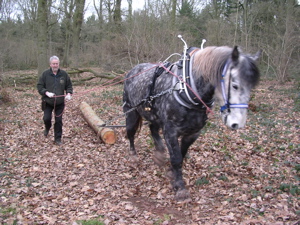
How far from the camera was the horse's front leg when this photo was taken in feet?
12.5

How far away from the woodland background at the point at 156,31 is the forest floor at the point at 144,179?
7.05 m

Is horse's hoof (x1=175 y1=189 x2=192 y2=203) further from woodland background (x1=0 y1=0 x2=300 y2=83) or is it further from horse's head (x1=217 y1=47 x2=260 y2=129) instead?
woodland background (x1=0 y1=0 x2=300 y2=83)

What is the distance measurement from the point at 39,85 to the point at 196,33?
62.9 ft

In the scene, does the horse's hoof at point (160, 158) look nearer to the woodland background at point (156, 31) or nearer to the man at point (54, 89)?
the man at point (54, 89)

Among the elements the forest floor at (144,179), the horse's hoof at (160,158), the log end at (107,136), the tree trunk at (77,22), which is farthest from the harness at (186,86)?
the tree trunk at (77,22)

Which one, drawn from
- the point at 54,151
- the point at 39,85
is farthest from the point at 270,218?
the point at 39,85

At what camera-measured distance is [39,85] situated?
6047 mm

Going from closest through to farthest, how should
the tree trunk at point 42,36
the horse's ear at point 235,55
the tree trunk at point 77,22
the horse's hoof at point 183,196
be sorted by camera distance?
the horse's ear at point 235,55 → the horse's hoof at point 183,196 → the tree trunk at point 42,36 → the tree trunk at point 77,22

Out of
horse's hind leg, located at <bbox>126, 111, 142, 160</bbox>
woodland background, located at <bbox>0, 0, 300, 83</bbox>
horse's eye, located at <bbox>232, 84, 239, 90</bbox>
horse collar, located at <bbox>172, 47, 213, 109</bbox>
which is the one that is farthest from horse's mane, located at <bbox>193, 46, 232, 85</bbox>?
woodland background, located at <bbox>0, 0, 300, 83</bbox>

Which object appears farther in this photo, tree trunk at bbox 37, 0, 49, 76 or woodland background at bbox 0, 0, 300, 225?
tree trunk at bbox 37, 0, 49, 76

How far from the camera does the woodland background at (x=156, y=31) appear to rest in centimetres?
1385

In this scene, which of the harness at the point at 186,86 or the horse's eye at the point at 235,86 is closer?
the horse's eye at the point at 235,86

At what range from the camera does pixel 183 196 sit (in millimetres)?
3803

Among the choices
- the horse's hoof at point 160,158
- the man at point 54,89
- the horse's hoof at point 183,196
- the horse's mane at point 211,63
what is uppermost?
the horse's mane at point 211,63
